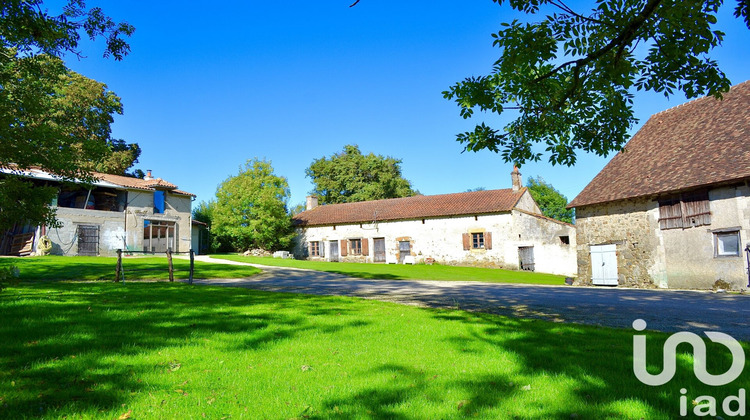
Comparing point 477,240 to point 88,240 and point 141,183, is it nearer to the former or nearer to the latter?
point 141,183

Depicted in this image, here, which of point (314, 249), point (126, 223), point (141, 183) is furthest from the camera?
point (314, 249)

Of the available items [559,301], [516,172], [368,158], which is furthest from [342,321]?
[368,158]

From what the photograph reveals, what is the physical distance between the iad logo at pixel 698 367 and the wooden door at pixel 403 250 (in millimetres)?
28334

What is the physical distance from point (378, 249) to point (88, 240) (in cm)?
2027

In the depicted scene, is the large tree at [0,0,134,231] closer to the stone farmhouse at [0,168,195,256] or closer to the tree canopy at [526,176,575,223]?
the stone farmhouse at [0,168,195,256]

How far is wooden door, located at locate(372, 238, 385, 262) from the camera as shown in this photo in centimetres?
3462

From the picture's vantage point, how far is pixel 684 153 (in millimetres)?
17344

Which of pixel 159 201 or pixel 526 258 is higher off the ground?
pixel 159 201

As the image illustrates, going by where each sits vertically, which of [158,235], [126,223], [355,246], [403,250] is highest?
[126,223]

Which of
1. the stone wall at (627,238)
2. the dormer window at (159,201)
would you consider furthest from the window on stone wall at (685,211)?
the dormer window at (159,201)

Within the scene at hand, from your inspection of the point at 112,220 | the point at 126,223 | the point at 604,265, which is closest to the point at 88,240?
the point at 112,220

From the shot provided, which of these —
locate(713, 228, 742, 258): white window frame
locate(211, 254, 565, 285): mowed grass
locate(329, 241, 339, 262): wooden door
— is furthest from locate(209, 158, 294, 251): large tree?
locate(713, 228, 742, 258): white window frame

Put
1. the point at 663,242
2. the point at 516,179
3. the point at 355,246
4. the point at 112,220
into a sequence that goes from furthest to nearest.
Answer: the point at 355,246 → the point at 516,179 → the point at 112,220 → the point at 663,242

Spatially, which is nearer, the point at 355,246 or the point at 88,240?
the point at 88,240
